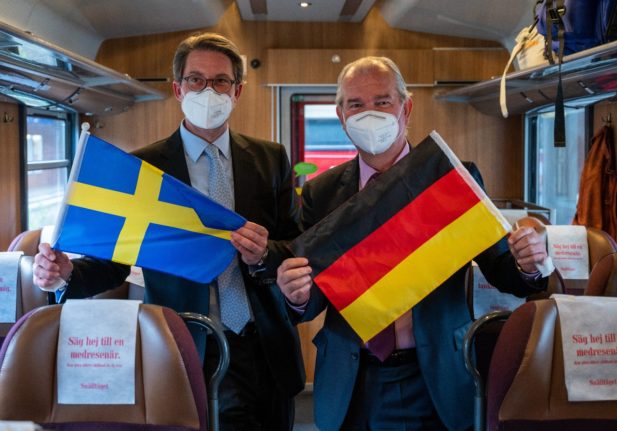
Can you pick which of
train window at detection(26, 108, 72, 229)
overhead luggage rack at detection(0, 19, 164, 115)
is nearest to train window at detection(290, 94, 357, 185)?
overhead luggage rack at detection(0, 19, 164, 115)

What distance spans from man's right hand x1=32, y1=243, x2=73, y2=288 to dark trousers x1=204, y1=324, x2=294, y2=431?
0.55 m

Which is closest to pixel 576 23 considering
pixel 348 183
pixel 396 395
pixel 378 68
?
pixel 378 68

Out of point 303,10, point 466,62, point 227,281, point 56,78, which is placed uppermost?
point 303,10

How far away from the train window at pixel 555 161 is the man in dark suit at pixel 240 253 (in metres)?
3.52

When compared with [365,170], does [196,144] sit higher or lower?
higher

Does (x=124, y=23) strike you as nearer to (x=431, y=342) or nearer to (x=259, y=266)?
(x=259, y=266)

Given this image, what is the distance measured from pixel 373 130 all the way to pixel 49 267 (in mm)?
1043

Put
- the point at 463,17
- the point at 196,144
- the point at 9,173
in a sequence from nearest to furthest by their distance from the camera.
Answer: the point at 196,144 < the point at 9,173 < the point at 463,17

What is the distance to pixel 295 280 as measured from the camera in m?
1.96

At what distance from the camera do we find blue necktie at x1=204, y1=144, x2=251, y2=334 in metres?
2.42

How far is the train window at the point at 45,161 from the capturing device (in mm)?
5562

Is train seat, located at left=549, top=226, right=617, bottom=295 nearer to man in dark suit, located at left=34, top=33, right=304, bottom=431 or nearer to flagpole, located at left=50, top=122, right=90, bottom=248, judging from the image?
man in dark suit, located at left=34, top=33, right=304, bottom=431

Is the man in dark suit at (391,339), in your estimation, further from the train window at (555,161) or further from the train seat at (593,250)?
the train window at (555,161)

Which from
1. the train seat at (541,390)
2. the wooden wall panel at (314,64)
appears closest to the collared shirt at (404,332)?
the train seat at (541,390)
